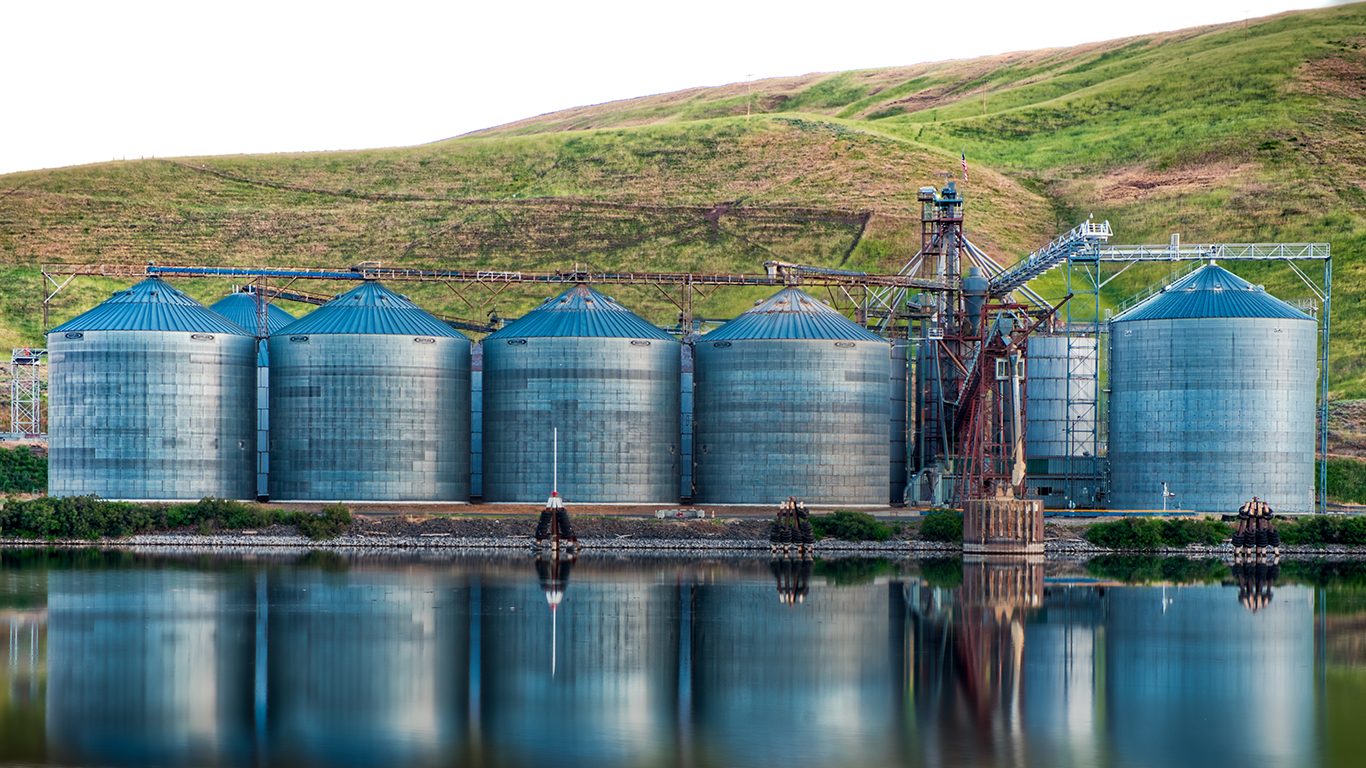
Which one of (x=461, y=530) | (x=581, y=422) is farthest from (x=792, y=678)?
(x=581, y=422)

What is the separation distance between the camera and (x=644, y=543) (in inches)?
3479

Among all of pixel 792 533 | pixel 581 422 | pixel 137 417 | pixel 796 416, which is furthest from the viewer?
pixel 796 416

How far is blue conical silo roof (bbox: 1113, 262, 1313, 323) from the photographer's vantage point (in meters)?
94.8

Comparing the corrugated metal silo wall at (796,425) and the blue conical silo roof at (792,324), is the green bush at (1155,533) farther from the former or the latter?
the blue conical silo roof at (792,324)

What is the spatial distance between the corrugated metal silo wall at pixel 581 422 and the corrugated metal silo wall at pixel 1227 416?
30.2m

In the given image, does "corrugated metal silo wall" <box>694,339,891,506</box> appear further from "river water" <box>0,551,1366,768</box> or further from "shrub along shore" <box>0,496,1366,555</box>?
"river water" <box>0,551,1366,768</box>

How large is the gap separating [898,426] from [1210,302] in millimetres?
21378

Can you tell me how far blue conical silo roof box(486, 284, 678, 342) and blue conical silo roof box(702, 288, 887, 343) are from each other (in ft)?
15.8

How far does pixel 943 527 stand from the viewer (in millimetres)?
87812

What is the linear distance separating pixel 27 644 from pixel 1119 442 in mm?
67659

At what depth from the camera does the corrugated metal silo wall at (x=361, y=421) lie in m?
94.8

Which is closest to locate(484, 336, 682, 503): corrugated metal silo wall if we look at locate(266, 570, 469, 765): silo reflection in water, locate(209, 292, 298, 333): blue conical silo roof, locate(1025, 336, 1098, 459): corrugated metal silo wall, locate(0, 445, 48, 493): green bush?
locate(209, 292, 298, 333): blue conical silo roof

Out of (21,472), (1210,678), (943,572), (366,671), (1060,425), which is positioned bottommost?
(943,572)

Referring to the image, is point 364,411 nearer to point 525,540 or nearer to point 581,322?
point 581,322
